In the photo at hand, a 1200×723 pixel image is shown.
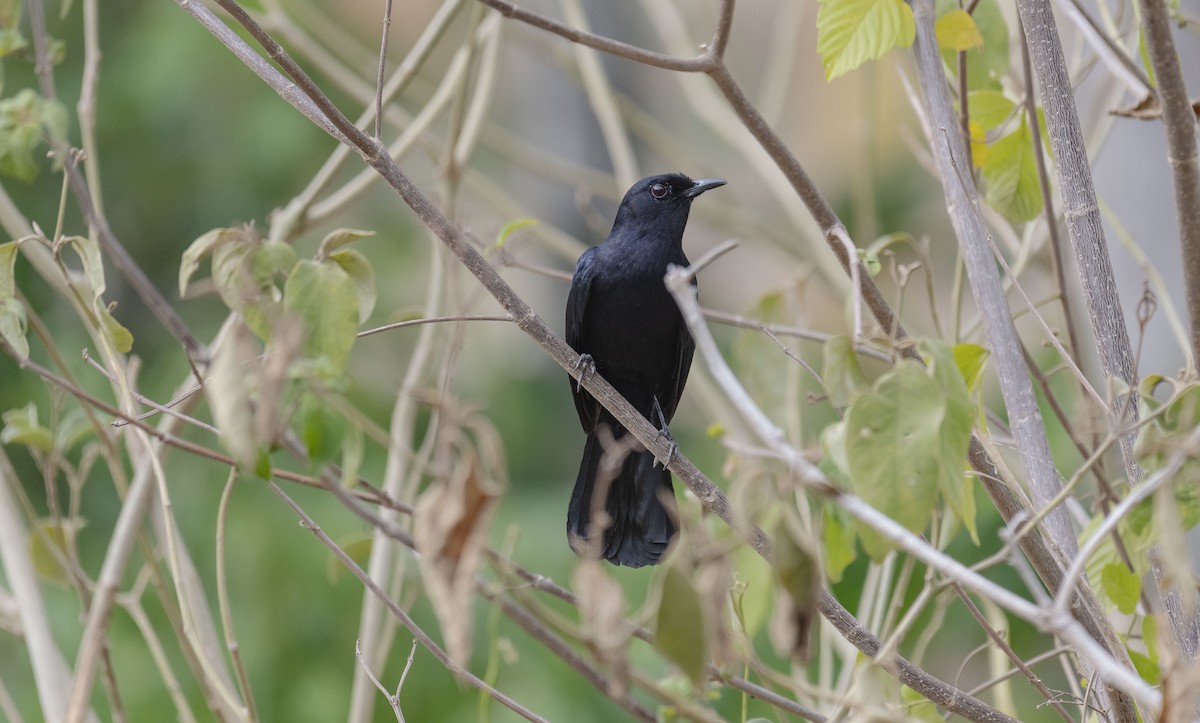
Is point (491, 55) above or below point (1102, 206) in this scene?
above

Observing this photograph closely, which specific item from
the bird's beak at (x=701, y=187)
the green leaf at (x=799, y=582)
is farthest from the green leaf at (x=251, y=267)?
the bird's beak at (x=701, y=187)

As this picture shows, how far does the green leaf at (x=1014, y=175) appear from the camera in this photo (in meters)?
2.01

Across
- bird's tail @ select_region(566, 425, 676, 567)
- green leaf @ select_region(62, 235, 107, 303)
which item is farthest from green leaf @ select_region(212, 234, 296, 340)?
bird's tail @ select_region(566, 425, 676, 567)

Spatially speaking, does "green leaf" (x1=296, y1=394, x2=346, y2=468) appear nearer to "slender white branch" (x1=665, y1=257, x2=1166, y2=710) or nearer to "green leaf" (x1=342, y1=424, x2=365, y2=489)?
"green leaf" (x1=342, y1=424, x2=365, y2=489)

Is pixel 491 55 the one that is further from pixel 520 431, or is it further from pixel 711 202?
pixel 520 431

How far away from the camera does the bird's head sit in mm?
3457

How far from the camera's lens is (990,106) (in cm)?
209

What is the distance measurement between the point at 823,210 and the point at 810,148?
6.98 m

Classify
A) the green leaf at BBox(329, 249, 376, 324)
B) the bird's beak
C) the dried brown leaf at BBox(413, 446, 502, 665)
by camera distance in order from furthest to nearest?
the bird's beak, the green leaf at BBox(329, 249, 376, 324), the dried brown leaf at BBox(413, 446, 502, 665)

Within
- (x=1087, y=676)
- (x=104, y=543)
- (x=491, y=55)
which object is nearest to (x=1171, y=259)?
(x=1087, y=676)

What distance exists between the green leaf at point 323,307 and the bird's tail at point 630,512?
145 centimetres

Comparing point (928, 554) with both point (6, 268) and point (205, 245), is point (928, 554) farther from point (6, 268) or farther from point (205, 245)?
point (6, 268)

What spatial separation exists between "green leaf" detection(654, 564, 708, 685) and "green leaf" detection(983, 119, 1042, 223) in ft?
4.06

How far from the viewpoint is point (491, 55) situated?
3543mm
